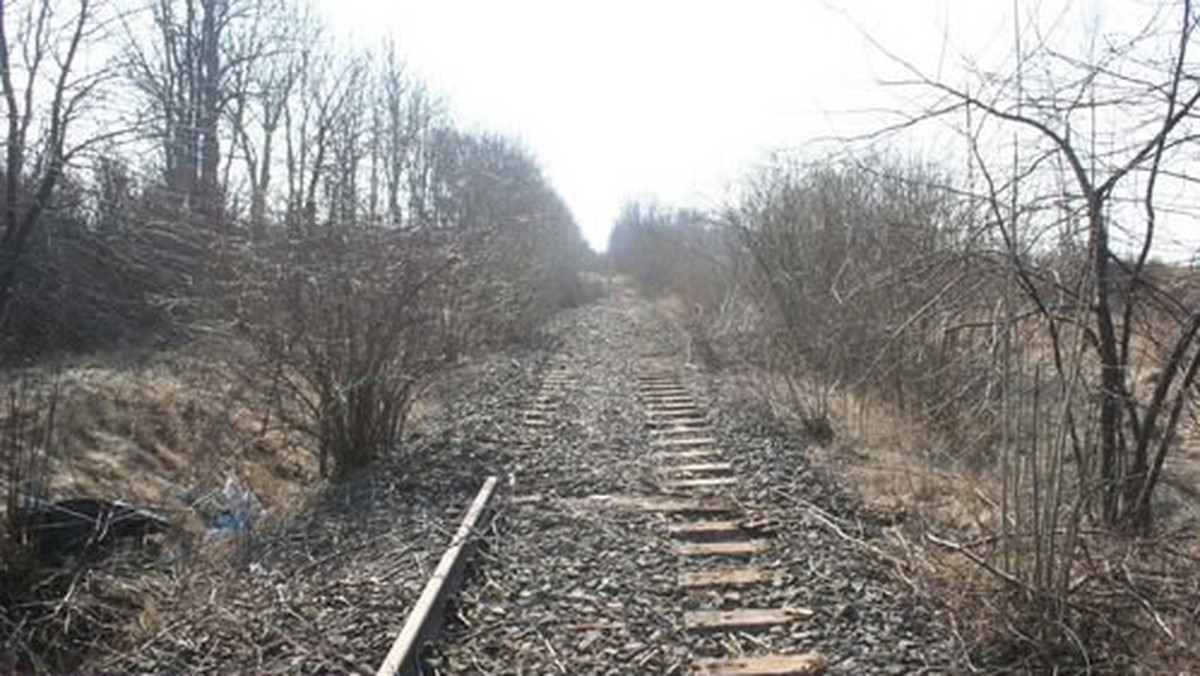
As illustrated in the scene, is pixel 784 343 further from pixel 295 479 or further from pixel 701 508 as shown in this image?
pixel 295 479

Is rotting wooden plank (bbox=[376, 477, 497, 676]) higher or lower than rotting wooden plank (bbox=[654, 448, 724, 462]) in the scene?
lower

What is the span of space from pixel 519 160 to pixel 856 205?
28378 millimetres

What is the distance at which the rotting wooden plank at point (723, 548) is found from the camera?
5.92 metres

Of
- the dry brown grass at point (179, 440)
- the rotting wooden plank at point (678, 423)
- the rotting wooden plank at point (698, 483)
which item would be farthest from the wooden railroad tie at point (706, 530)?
the rotting wooden plank at point (678, 423)

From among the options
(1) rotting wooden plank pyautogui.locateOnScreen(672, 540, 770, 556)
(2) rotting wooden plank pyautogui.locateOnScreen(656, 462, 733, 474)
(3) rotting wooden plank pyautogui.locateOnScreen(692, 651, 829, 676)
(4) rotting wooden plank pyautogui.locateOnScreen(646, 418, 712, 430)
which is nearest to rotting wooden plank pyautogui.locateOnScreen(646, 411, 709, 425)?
(4) rotting wooden plank pyautogui.locateOnScreen(646, 418, 712, 430)

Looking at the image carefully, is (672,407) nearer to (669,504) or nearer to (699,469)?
(699,469)

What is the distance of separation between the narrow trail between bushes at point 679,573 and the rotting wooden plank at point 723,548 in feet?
0.04

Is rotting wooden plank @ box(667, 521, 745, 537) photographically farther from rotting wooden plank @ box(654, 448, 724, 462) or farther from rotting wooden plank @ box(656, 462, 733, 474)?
rotting wooden plank @ box(654, 448, 724, 462)

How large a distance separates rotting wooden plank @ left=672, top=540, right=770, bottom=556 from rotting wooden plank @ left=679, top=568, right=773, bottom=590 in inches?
12.8

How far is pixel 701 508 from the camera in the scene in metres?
7.03

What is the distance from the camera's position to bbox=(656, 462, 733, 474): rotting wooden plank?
8.38m

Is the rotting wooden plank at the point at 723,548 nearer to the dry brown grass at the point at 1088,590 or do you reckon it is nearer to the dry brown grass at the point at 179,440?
the dry brown grass at the point at 1088,590

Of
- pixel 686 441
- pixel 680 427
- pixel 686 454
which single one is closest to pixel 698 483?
pixel 686 454

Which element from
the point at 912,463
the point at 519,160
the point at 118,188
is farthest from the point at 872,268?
the point at 519,160
